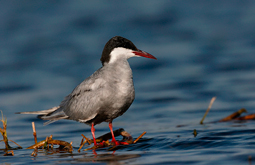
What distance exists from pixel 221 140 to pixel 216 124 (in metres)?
1.91

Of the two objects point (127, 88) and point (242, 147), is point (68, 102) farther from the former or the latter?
point (242, 147)

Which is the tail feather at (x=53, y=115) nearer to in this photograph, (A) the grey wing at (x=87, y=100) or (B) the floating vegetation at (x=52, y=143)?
(A) the grey wing at (x=87, y=100)

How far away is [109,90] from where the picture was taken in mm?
6082

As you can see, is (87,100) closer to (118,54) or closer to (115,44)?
(118,54)

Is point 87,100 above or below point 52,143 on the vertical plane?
above

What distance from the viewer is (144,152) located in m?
→ 5.52

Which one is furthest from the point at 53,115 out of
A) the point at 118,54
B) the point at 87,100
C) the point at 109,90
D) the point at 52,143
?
the point at 118,54

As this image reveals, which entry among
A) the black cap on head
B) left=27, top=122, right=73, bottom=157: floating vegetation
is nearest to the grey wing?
the black cap on head

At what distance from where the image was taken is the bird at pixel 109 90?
609 centimetres

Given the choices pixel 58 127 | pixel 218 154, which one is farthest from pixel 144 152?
pixel 58 127

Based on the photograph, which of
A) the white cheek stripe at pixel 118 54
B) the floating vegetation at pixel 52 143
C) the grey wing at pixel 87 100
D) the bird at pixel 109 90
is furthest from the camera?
the white cheek stripe at pixel 118 54

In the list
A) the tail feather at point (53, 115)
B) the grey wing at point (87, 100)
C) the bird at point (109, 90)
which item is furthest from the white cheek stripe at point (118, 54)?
the tail feather at point (53, 115)

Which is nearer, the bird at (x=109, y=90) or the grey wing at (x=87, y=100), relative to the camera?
the bird at (x=109, y=90)

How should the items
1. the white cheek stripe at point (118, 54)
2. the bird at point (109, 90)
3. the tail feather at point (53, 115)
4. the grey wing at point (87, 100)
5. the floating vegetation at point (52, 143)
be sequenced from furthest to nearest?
the tail feather at point (53, 115), the white cheek stripe at point (118, 54), the grey wing at point (87, 100), the bird at point (109, 90), the floating vegetation at point (52, 143)
